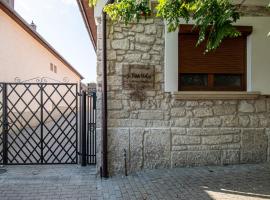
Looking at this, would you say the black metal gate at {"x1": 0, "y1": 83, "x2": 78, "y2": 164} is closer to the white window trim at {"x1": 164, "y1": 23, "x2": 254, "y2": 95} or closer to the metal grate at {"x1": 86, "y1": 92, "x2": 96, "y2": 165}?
the metal grate at {"x1": 86, "y1": 92, "x2": 96, "y2": 165}

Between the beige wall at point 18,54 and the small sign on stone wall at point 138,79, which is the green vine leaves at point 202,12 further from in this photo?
the beige wall at point 18,54

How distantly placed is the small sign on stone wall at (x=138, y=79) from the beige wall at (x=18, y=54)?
6.19m

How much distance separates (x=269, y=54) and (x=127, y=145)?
3.51 meters

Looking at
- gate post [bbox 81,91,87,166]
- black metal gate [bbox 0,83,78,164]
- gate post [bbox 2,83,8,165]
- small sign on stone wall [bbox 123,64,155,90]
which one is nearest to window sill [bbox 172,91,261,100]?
small sign on stone wall [bbox 123,64,155,90]

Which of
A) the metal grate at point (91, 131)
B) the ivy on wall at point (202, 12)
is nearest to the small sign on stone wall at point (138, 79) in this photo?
the metal grate at point (91, 131)

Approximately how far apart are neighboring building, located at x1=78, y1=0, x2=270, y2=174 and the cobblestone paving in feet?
1.22

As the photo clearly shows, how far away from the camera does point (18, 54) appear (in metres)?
13.2

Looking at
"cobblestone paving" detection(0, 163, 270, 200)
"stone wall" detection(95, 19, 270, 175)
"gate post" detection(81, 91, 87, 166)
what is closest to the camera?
"cobblestone paving" detection(0, 163, 270, 200)

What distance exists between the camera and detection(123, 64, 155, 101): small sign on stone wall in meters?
6.40

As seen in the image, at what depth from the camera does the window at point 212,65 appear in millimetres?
6676

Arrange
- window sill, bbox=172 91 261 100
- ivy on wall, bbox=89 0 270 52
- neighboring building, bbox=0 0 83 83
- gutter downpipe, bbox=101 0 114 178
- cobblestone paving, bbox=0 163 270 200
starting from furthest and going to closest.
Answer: neighboring building, bbox=0 0 83 83 → window sill, bbox=172 91 261 100 → gutter downpipe, bbox=101 0 114 178 → cobblestone paving, bbox=0 163 270 200 → ivy on wall, bbox=89 0 270 52

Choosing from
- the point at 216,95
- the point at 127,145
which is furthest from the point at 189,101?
the point at 127,145

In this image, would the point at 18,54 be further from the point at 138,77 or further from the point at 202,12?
the point at 202,12

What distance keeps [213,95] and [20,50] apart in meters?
9.67
